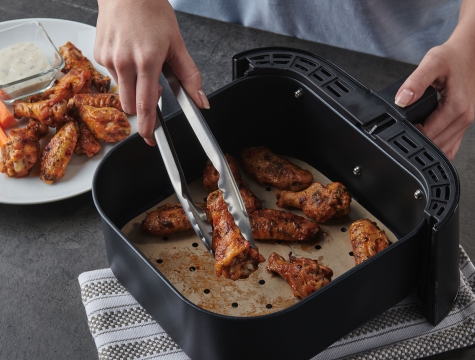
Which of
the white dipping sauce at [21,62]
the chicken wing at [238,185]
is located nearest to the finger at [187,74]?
the chicken wing at [238,185]

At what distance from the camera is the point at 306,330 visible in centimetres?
120

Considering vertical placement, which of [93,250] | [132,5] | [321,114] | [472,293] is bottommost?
[93,250]

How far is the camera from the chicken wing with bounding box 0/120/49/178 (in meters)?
1.67

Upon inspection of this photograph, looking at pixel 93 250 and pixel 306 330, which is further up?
pixel 306 330

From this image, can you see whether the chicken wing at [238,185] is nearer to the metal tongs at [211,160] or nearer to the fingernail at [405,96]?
the metal tongs at [211,160]

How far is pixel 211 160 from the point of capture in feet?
3.96

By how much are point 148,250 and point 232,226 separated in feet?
0.92

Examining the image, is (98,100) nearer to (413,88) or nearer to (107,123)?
(107,123)

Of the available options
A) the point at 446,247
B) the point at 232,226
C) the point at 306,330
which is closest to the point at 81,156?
the point at 232,226

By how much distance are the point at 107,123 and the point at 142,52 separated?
20.0 inches

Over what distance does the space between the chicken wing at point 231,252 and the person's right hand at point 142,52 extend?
0.24 metres

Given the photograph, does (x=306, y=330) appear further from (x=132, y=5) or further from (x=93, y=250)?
(x=132, y=5)

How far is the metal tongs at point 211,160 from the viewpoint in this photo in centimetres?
119

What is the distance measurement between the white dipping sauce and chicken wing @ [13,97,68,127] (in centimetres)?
15
